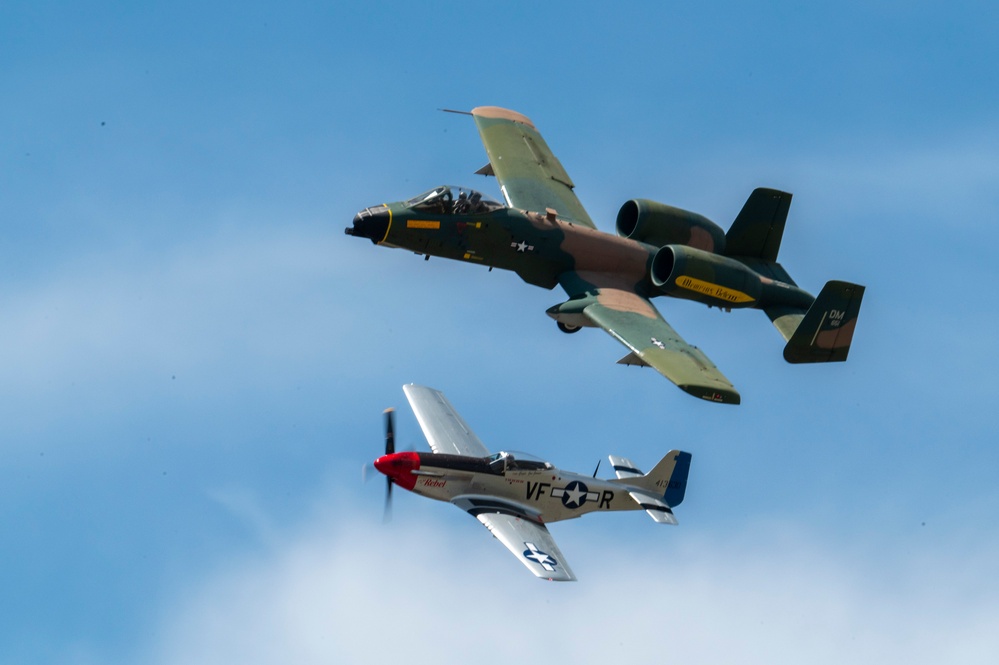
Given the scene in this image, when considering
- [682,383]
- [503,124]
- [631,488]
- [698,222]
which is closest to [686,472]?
[631,488]

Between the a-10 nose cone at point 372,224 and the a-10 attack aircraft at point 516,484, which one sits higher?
the a-10 nose cone at point 372,224

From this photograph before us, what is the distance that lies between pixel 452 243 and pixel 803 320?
37.4 feet

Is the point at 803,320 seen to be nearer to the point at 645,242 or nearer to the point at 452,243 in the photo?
the point at 645,242

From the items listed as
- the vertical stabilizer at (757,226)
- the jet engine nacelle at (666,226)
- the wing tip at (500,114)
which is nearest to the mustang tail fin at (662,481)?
the jet engine nacelle at (666,226)

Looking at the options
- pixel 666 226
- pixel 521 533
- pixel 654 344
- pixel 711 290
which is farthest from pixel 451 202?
pixel 521 533

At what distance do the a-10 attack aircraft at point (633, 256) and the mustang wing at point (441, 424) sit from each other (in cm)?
447

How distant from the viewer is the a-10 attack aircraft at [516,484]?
50.2 meters

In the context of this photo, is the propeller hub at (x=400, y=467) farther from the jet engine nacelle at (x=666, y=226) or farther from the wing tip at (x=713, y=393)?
the jet engine nacelle at (x=666, y=226)

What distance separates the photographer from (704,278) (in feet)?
186

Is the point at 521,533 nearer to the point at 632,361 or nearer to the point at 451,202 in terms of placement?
the point at 632,361

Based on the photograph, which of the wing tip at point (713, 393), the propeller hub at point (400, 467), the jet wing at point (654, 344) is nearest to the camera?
the wing tip at point (713, 393)

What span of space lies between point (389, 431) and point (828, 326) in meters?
14.2

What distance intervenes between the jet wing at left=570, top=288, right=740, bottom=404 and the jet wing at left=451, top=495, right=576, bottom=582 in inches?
226

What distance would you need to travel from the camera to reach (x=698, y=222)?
195ft
